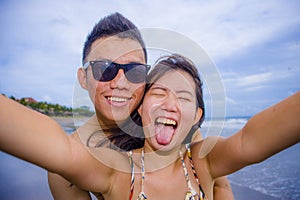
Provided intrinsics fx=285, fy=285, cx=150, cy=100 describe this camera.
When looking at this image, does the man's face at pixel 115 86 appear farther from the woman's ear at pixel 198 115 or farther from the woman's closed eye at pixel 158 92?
the woman's ear at pixel 198 115

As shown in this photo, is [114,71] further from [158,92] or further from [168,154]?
[168,154]

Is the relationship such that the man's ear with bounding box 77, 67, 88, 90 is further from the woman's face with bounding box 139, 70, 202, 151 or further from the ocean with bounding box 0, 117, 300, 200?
the ocean with bounding box 0, 117, 300, 200

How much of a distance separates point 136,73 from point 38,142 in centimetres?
114

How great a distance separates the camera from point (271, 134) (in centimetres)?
133

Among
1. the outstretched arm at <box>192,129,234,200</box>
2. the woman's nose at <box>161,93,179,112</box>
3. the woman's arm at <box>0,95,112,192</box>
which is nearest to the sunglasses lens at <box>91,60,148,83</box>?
the woman's nose at <box>161,93,179,112</box>

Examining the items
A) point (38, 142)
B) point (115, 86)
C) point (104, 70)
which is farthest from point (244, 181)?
point (38, 142)

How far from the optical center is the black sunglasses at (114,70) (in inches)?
85.0

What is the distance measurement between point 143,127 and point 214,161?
1.90 feet

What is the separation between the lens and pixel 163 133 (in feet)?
6.52

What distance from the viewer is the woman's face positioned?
6.40 ft

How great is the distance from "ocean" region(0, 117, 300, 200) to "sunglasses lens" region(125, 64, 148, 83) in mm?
2669

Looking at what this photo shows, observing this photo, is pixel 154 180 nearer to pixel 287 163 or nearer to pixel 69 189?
pixel 69 189

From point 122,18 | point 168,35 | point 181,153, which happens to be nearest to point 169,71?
point 168,35

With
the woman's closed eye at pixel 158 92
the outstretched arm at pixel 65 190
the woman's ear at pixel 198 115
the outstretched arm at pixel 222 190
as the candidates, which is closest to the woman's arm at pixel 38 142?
the woman's closed eye at pixel 158 92
